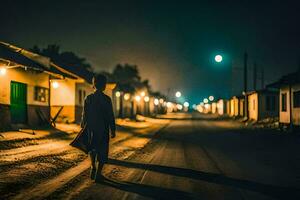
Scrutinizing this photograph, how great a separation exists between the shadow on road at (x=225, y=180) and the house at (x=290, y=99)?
17403mm

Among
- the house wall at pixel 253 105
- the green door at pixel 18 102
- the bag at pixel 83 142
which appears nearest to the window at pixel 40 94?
the green door at pixel 18 102

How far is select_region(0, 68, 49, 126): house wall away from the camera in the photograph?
1979 centimetres

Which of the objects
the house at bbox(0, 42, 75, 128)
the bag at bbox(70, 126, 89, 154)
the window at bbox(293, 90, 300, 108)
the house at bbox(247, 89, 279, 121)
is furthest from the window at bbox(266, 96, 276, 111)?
the bag at bbox(70, 126, 89, 154)

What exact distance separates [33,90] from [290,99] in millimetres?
17610

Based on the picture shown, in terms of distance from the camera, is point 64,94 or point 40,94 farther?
point 64,94

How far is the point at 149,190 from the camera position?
7008mm

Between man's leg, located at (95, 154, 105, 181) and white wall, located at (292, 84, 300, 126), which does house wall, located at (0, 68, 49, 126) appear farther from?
white wall, located at (292, 84, 300, 126)

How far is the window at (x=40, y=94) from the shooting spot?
24828mm

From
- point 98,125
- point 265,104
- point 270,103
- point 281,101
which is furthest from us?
point 270,103

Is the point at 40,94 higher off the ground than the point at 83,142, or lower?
higher

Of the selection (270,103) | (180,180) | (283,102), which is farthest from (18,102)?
(270,103)

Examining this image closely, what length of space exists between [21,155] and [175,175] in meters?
5.60

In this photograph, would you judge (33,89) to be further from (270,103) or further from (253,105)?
(253,105)

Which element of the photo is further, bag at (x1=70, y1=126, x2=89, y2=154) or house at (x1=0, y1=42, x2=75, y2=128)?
house at (x1=0, y1=42, x2=75, y2=128)
